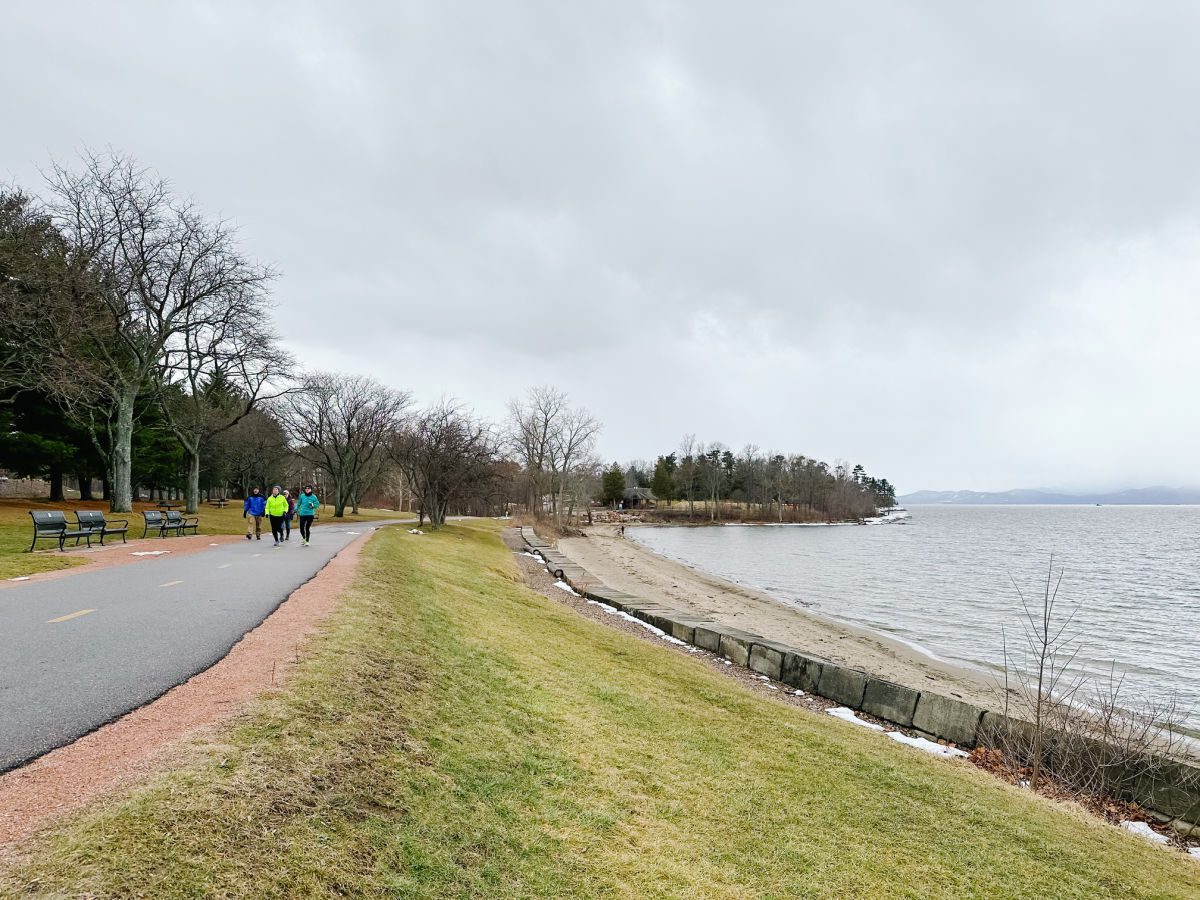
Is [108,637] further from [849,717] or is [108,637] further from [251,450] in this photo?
[251,450]

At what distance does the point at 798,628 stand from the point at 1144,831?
39.8ft

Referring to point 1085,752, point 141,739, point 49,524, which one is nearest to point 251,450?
point 49,524

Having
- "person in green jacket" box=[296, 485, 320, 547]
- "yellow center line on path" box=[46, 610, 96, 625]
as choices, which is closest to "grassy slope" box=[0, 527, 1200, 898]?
"yellow center line on path" box=[46, 610, 96, 625]

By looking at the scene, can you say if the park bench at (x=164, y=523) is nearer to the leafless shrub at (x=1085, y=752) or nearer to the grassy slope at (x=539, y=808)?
the grassy slope at (x=539, y=808)

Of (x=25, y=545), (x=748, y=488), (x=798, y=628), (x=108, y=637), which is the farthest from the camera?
(x=748, y=488)

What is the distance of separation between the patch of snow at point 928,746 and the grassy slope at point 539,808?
1116 millimetres

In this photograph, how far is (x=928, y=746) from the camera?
8836 mm

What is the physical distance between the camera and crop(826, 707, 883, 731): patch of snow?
371 inches

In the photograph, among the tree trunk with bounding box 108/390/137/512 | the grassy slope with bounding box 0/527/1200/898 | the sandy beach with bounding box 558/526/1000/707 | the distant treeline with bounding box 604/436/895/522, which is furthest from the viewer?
the distant treeline with bounding box 604/436/895/522

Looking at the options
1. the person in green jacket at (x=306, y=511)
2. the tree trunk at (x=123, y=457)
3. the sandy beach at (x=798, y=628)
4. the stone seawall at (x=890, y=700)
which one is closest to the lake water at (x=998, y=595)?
the sandy beach at (x=798, y=628)

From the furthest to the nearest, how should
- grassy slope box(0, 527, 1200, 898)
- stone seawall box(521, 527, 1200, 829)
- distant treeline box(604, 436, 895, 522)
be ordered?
distant treeline box(604, 436, 895, 522) < stone seawall box(521, 527, 1200, 829) < grassy slope box(0, 527, 1200, 898)

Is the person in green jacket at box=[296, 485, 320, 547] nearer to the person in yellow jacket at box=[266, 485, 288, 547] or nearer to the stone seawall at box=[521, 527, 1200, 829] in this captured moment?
the person in yellow jacket at box=[266, 485, 288, 547]

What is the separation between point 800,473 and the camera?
121438mm

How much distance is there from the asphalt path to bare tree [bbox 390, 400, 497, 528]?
20074 mm
